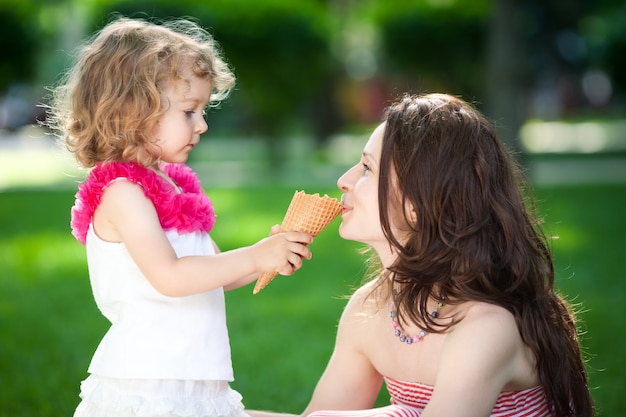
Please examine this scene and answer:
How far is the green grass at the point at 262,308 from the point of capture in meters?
5.28

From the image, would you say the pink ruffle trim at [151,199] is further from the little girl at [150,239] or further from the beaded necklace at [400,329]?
the beaded necklace at [400,329]

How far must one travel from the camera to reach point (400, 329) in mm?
3240

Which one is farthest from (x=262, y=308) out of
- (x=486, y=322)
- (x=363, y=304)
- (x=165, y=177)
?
(x=486, y=322)

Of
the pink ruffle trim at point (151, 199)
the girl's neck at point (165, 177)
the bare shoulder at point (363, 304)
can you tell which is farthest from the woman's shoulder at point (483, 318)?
the girl's neck at point (165, 177)

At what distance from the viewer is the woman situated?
3.01 m

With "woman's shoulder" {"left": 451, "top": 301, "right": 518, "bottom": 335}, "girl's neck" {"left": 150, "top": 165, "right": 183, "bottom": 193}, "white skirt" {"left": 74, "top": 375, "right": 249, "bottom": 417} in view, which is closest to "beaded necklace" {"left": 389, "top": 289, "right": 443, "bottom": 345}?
"woman's shoulder" {"left": 451, "top": 301, "right": 518, "bottom": 335}

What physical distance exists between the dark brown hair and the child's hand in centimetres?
30

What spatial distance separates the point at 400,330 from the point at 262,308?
168 inches

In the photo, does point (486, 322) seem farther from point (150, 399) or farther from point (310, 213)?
point (150, 399)

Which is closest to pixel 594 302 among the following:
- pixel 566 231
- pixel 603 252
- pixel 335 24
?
pixel 603 252

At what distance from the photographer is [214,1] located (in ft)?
53.9

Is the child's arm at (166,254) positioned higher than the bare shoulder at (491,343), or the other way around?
the child's arm at (166,254)

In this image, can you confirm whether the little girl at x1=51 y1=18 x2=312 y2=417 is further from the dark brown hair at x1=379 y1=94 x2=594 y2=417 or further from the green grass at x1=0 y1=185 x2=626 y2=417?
the green grass at x1=0 y1=185 x2=626 y2=417

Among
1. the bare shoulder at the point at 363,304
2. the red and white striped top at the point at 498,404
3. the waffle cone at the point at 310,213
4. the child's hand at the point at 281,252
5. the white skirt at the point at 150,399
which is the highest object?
the waffle cone at the point at 310,213
